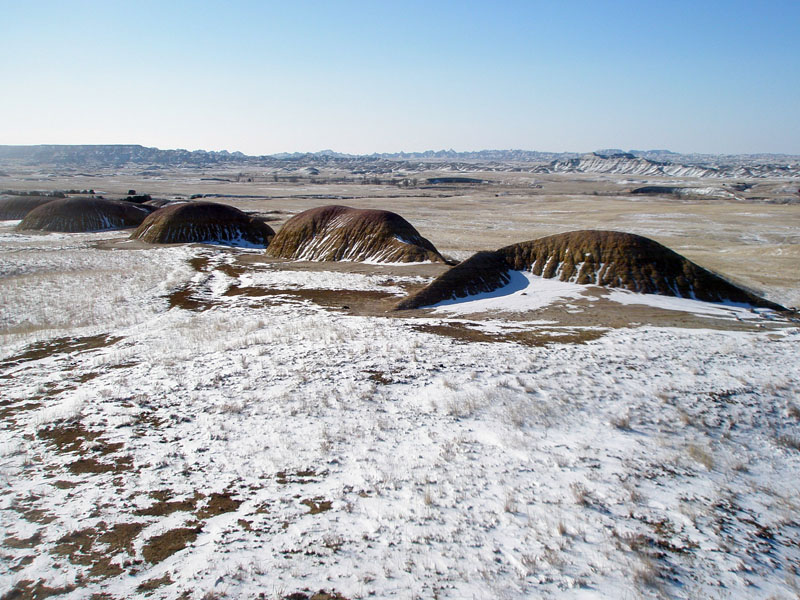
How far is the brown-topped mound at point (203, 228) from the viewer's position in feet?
127

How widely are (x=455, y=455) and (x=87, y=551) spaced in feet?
16.2

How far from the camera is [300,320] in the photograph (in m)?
16.5

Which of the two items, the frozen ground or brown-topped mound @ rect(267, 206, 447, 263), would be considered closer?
the frozen ground

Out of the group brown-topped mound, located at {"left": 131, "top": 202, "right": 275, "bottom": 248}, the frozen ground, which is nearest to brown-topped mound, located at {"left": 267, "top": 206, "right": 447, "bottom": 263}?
brown-topped mound, located at {"left": 131, "top": 202, "right": 275, "bottom": 248}

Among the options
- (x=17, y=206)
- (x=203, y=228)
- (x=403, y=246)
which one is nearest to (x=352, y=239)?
(x=403, y=246)

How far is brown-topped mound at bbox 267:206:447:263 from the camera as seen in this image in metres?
29.1

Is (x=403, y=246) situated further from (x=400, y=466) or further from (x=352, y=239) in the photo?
(x=400, y=466)

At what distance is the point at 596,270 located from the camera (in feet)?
70.0

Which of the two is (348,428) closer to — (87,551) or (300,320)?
(87,551)

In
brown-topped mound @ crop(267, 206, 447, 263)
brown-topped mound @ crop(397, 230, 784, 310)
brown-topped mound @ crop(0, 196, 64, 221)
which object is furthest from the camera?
brown-topped mound @ crop(0, 196, 64, 221)

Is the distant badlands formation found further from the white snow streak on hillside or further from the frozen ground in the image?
the frozen ground

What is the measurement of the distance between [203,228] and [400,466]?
119ft

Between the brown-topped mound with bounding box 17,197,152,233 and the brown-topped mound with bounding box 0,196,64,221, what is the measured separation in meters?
8.27

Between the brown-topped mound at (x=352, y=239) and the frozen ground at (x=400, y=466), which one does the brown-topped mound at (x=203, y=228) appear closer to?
the brown-topped mound at (x=352, y=239)
